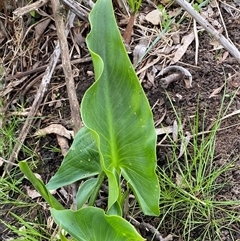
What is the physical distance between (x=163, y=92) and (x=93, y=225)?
0.62 metres

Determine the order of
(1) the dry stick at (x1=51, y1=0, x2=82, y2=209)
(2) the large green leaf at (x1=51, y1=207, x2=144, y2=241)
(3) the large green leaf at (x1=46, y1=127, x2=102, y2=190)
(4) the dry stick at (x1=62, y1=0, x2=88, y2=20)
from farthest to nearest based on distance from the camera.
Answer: (4) the dry stick at (x1=62, y1=0, x2=88, y2=20)
(1) the dry stick at (x1=51, y1=0, x2=82, y2=209)
(3) the large green leaf at (x1=46, y1=127, x2=102, y2=190)
(2) the large green leaf at (x1=51, y1=207, x2=144, y2=241)

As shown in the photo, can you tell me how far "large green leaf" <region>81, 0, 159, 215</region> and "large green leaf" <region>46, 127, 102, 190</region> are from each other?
0.20 ft

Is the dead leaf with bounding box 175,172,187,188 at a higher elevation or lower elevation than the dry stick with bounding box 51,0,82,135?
lower

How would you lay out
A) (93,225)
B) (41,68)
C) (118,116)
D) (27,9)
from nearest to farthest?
(93,225) → (118,116) → (27,9) → (41,68)

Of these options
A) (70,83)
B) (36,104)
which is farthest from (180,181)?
(36,104)

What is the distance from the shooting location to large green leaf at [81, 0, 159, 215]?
47.1 inches

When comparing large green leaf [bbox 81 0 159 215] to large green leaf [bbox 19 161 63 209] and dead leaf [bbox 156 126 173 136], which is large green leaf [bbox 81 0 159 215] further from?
dead leaf [bbox 156 126 173 136]

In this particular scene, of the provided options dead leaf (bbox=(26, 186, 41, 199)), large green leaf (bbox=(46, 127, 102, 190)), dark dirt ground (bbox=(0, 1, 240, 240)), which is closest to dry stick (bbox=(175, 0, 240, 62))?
dark dirt ground (bbox=(0, 1, 240, 240))

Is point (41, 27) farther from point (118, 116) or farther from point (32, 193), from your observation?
point (118, 116)

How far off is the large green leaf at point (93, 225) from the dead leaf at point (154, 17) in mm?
894

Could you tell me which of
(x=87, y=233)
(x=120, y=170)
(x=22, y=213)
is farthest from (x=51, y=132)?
(x=87, y=233)

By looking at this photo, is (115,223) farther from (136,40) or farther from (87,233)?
(136,40)

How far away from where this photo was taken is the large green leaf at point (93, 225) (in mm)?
1134

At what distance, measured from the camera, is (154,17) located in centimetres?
186
